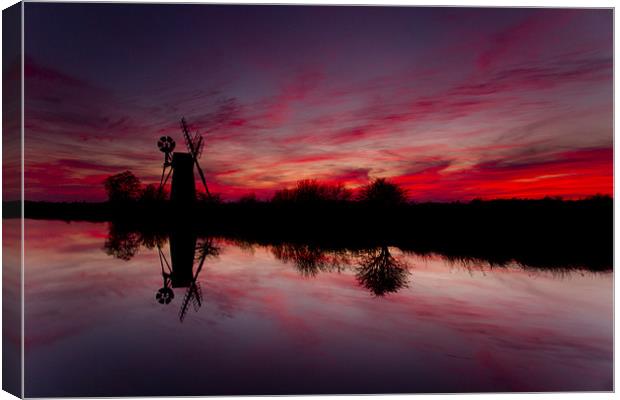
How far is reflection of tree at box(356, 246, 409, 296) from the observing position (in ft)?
16.4

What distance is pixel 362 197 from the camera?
5.14 metres

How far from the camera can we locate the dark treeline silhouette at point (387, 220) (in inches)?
201

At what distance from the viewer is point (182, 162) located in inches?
197

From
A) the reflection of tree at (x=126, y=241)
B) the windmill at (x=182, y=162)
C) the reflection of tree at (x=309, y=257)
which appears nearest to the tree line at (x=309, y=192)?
the windmill at (x=182, y=162)

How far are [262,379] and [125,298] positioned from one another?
1.20 m

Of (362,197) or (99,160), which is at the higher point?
(99,160)

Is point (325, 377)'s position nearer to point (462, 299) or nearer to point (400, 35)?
point (462, 299)

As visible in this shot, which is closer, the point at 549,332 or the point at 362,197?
the point at 549,332

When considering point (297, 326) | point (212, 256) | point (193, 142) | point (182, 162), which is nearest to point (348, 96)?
A: point (193, 142)

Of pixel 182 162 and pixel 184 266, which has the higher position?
pixel 182 162

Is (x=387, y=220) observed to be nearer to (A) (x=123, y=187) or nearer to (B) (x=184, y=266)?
(B) (x=184, y=266)

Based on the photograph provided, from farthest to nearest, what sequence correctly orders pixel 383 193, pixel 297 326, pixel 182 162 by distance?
pixel 383 193, pixel 182 162, pixel 297 326

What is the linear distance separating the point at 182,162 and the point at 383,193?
1.60 m

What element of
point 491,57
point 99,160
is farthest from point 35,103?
point 491,57
